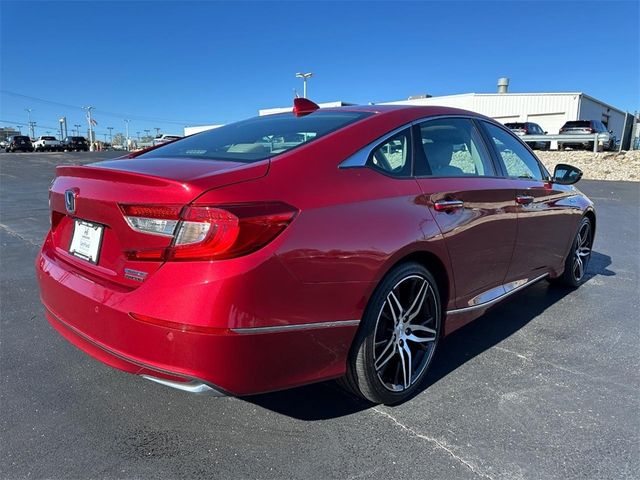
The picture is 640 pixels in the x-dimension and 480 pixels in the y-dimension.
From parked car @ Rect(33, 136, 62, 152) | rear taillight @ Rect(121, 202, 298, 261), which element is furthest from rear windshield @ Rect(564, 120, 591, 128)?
parked car @ Rect(33, 136, 62, 152)

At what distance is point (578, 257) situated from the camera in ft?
15.8

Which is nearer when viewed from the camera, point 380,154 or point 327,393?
point 380,154

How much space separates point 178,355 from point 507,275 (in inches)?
98.5

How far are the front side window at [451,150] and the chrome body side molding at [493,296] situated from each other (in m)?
0.81

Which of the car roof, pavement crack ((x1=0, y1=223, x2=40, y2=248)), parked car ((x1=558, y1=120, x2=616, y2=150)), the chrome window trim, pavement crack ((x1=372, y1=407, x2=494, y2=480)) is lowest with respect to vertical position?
pavement crack ((x1=372, y1=407, x2=494, y2=480))

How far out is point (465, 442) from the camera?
90.9 inches

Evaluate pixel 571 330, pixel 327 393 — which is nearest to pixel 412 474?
pixel 327 393

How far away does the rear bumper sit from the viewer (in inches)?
72.2

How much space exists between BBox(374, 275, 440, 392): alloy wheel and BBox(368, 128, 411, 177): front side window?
59 centimetres

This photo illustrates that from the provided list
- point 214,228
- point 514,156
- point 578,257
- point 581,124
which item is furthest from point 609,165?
point 214,228

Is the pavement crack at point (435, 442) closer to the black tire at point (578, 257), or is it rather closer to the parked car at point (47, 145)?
the black tire at point (578, 257)

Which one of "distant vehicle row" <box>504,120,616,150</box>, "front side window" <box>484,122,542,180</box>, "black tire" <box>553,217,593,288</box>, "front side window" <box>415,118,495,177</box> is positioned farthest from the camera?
"distant vehicle row" <box>504,120,616,150</box>

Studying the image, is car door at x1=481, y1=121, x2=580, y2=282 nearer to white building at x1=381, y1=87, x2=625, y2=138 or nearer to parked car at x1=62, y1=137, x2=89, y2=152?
white building at x1=381, y1=87, x2=625, y2=138

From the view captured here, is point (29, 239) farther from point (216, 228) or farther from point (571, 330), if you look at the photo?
point (571, 330)
